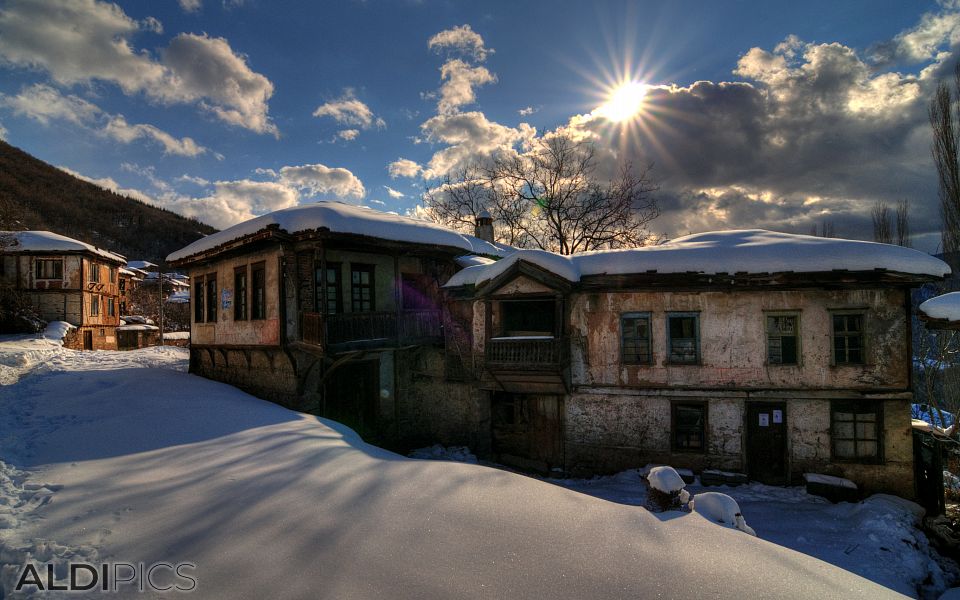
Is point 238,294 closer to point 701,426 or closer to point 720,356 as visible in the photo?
point 701,426

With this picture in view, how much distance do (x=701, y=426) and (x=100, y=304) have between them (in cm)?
4257

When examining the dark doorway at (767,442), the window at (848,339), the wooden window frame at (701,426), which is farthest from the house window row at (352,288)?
the window at (848,339)

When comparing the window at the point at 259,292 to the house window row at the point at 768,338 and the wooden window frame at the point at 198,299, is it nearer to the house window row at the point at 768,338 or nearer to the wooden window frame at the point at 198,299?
the wooden window frame at the point at 198,299

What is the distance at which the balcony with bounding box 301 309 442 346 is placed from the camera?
13.1 meters

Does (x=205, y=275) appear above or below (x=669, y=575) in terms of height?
above

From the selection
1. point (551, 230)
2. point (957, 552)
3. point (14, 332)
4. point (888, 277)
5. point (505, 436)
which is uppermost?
point (551, 230)

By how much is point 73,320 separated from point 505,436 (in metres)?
33.7

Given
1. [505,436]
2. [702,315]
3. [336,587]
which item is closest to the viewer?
[336,587]

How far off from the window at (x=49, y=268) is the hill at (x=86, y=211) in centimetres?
4797

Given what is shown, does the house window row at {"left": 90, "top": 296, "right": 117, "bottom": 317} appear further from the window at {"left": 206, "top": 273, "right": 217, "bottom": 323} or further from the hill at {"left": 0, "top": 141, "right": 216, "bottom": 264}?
the hill at {"left": 0, "top": 141, "right": 216, "bottom": 264}

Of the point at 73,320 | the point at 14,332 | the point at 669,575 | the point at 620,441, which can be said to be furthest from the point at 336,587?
the point at 73,320

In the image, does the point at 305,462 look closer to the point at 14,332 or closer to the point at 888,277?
the point at 888,277

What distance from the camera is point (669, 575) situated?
4.26m

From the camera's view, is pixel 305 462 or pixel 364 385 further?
pixel 364 385
